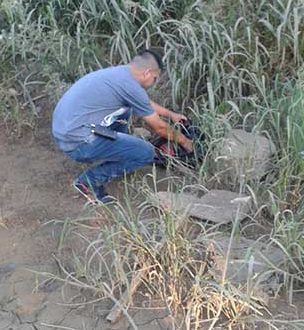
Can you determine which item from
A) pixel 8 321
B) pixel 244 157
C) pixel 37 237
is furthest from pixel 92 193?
pixel 8 321

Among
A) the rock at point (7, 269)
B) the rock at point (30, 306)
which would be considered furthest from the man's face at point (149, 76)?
the rock at point (30, 306)

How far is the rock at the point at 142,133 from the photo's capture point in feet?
17.0

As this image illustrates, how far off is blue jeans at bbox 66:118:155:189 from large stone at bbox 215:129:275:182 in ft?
1.50

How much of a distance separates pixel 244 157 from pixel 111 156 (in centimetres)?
78

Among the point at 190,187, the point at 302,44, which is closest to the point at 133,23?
the point at 302,44

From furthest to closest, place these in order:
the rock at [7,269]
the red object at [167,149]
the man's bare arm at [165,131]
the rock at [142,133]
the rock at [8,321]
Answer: the rock at [142,133] → the red object at [167,149] → the man's bare arm at [165,131] → the rock at [7,269] → the rock at [8,321]

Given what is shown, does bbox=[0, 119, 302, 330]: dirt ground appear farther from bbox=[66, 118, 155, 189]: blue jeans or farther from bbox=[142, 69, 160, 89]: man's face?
bbox=[142, 69, 160, 89]: man's face

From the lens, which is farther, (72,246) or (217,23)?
(217,23)

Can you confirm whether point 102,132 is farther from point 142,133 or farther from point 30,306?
point 30,306

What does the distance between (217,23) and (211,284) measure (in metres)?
2.37

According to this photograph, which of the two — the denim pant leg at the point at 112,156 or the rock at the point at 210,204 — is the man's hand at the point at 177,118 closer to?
the denim pant leg at the point at 112,156

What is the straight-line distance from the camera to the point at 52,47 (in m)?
5.80

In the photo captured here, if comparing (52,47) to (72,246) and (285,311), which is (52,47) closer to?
(72,246)

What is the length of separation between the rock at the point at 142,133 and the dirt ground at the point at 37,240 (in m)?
0.47
